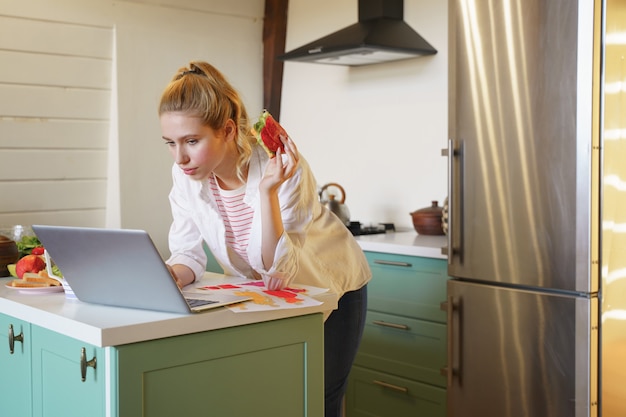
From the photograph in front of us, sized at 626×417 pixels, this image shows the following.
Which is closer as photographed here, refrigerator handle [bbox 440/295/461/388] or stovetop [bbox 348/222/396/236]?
refrigerator handle [bbox 440/295/461/388]

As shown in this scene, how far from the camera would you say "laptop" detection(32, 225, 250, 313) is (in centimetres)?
185

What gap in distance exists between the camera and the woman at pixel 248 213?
2.15 metres

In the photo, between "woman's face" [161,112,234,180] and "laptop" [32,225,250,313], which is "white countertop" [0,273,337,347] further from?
"woman's face" [161,112,234,180]

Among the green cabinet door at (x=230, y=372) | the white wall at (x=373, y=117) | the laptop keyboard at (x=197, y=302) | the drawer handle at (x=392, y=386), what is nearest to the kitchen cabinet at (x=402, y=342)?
the drawer handle at (x=392, y=386)

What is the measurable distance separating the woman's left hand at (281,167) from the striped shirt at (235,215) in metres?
0.20

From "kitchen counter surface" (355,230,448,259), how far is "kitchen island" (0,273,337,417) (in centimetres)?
133

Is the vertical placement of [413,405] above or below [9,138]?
below

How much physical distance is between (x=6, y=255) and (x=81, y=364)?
2.99 feet

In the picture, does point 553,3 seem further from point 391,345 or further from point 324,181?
point 324,181

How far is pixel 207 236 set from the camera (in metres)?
2.41

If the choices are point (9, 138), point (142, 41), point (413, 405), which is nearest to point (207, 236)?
point (413, 405)

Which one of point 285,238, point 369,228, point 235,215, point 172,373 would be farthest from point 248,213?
point 369,228

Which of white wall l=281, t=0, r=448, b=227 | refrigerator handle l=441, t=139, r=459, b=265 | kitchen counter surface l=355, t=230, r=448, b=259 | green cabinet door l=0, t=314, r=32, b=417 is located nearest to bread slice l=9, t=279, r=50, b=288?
green cabinet door l=0, t=314, r=32, b=417

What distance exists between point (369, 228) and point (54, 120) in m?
1.64
